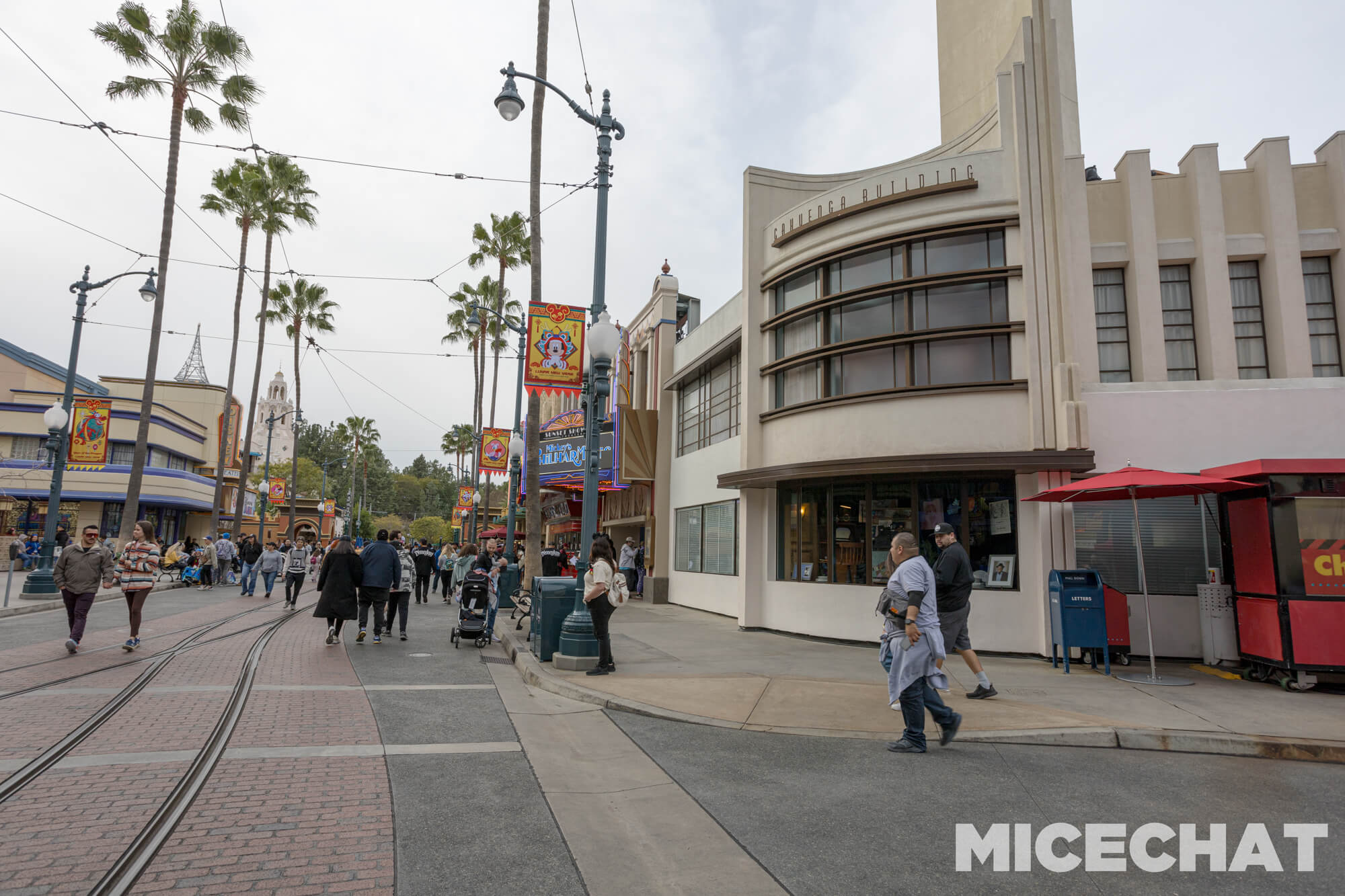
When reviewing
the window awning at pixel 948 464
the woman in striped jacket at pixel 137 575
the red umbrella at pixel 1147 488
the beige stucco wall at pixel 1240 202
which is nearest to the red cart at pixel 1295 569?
the red umbrella at pixel 1147 488

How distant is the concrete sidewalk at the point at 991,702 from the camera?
21.4 feet

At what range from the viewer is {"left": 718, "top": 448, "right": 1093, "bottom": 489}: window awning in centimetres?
1098

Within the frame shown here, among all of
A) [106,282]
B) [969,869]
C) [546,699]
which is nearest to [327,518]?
[106,282]

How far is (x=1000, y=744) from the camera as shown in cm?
649

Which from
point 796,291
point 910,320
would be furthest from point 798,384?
point 910,320

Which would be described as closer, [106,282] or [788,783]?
[788,783]

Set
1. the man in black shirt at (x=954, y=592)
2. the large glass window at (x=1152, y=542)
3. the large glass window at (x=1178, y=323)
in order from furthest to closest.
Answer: the large glass window at (x=1178, y=323) → the large glass window at (x=1152, y=542) → the man in black shirt at (x=954, y=592)

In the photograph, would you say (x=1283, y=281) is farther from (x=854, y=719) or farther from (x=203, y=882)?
(x=203, y=882)

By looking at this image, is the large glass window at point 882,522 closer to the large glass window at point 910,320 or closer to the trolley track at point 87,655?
the large glass window at point 910,320

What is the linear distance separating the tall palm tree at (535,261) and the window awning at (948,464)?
225 inches

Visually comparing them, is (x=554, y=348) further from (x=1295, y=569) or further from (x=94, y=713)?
(x=1295, y=569)

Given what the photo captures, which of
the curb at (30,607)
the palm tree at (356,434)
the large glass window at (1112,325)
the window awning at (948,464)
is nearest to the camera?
the window awning at (948,464)

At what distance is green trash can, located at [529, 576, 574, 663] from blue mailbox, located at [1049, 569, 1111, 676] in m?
6.59

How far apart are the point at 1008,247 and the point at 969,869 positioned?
35.4 feet
